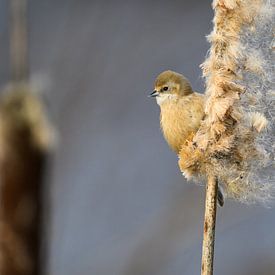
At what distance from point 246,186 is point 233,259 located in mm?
2304

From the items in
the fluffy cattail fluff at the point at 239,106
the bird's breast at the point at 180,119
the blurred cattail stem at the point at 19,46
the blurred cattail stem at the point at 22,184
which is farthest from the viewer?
the bird's breast at the point at 180,119

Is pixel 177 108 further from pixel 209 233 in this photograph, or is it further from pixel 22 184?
pixel 22 184

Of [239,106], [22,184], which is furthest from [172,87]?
[22,184]

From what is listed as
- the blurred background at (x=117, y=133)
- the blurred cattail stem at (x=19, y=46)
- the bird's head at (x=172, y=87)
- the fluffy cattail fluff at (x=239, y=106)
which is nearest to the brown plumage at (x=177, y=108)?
the bird's head at (x=172, y=87)

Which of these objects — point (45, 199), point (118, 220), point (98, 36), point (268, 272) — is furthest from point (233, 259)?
point (45, 199)

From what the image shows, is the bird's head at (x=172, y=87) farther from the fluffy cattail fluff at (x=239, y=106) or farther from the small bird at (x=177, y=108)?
the fluffy cattail fluff at (x=239, y=106)

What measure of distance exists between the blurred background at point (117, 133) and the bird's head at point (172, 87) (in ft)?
3.28

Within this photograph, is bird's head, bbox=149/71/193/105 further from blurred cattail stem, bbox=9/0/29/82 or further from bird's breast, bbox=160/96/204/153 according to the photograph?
blurred cattail stem, bbox=9/0/29/82

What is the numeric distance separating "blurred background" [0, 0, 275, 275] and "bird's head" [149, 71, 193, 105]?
3.28 feet

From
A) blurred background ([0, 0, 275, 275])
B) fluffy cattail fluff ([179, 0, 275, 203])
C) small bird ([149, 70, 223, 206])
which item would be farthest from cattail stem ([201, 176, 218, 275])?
blurred background ([0, 0, 275, 275])

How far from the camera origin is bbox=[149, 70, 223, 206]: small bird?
1786mm

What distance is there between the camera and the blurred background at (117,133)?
11.0 ft

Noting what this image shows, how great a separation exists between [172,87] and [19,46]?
824 mm

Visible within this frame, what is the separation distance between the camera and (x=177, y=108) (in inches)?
74.9
